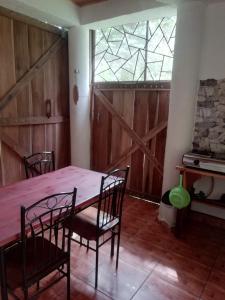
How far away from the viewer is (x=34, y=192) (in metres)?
1.84

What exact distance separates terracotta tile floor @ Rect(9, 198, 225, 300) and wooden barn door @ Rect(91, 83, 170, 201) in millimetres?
833

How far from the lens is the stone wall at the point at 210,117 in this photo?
259 cm

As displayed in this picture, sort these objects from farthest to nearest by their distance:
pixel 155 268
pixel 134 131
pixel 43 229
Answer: pixel 134 131, pixel 155 268, pixel 43 229

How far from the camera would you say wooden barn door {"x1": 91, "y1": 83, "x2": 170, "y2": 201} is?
10.5ft

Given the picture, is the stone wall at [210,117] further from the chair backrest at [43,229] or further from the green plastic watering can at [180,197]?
the chair backrest at [43,229]

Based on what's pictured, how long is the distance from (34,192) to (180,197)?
155 cm

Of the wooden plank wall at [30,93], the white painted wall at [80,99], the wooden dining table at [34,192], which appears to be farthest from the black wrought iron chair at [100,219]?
the white painted wall at [80,99]

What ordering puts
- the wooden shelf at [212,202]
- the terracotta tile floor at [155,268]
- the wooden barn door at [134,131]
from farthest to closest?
the wooden barn door at [134,131], the wooden shelf at [212,202], the terracotta tile floor at [155,268]

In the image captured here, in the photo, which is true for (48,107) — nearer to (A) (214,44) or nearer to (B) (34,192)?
(B) (34,192)

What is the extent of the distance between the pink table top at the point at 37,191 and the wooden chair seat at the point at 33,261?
0.18m

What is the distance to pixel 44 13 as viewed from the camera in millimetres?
2871

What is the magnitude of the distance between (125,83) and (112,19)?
34.0 inches

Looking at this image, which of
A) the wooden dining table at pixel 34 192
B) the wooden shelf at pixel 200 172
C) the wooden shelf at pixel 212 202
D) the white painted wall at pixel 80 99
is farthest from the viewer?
the white painted wall at pixel 80 99

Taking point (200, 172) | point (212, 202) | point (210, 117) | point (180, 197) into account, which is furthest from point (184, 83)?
point (212, 202)
